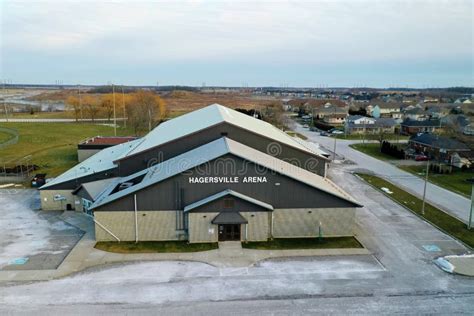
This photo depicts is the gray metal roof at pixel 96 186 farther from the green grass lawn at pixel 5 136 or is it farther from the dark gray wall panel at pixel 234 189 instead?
the green grass lawn at pixel 5 136

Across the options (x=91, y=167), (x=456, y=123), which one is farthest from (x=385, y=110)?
(x=91, y=167)

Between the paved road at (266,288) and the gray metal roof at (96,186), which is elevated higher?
the gray metal roof at (96,186)

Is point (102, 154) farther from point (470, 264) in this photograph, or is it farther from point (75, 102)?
point (75, 102)

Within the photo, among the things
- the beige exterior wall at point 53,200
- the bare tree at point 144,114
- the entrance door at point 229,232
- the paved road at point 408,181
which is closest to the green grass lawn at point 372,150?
the paved road at point 408,181

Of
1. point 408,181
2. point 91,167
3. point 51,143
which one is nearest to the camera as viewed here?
point 91,167

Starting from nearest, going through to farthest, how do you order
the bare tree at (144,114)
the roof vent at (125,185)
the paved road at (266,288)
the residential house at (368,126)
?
the paved road at (266,288) → the roof vent at (125,185) → the bare tree at (144,114) → the residential house at (368,126)

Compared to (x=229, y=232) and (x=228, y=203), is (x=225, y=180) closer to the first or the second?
(x=228, y=203)

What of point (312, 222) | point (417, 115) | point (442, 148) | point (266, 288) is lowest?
point (266, 288)
